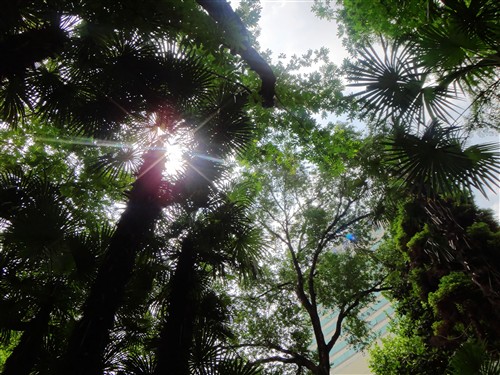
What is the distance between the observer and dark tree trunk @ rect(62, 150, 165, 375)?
9.55 feet

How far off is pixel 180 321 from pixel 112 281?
5.04 ft

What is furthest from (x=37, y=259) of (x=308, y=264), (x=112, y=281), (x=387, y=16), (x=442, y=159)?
(x=308, y=264)

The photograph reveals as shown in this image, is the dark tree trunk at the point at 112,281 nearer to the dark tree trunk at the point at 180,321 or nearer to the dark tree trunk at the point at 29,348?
the dark tree trunk at the point at 180,321

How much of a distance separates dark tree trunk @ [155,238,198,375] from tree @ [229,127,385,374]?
652 centimetres

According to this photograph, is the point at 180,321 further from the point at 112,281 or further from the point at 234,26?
the point at 234,26

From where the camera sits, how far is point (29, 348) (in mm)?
4535

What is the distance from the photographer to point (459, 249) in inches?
230

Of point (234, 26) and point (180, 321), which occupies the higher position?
point (234, 26)

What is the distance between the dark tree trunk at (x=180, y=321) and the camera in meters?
3.97

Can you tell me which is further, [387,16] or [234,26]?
[387,16]

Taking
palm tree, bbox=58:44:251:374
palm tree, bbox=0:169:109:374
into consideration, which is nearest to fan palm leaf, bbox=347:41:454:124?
palm tree, bbox=58:44:251:374

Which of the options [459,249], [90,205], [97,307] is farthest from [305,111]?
[90,205]

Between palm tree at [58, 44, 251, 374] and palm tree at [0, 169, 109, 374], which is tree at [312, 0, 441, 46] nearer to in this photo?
palm tree at [58, 44, 251, 374]

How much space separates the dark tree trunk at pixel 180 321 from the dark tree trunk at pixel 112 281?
3.48ft
